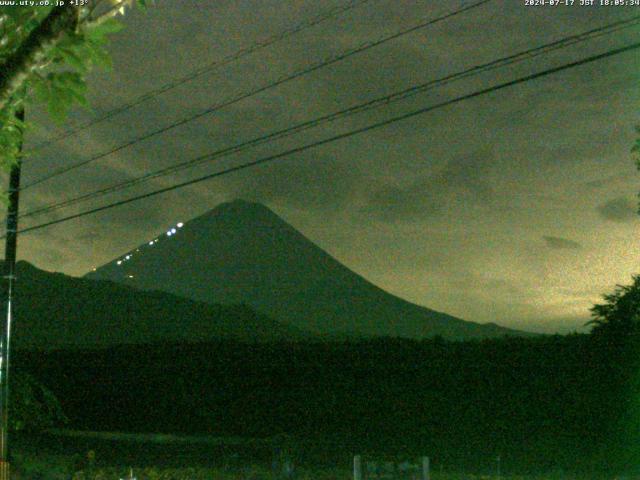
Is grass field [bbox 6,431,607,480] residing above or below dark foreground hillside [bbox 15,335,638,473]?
below

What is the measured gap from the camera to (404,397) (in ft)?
69.6

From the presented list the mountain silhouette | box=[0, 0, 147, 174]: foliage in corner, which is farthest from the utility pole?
the mountain silhouette

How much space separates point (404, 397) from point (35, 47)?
61.6 feet

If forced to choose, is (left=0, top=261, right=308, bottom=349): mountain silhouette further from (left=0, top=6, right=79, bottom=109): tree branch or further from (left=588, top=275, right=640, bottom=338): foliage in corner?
(left=0, top=6, right=79, bottom=109): tree branch

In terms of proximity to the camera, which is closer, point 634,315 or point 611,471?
point 611,471

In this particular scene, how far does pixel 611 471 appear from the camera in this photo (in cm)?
1691

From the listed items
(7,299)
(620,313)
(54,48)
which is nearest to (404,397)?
(620,313)

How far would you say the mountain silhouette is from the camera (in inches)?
2359

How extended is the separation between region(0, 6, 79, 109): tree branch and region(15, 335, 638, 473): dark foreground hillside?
15.9 m

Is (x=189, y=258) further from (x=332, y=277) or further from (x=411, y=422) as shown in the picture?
(x=411, y=422)

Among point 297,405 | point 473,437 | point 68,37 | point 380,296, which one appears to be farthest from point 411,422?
point 380,296

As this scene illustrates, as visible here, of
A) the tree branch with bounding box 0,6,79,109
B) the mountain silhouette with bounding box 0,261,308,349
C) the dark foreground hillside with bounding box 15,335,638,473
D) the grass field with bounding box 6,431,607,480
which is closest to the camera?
the tree branch with bounding box 0,6,79,109

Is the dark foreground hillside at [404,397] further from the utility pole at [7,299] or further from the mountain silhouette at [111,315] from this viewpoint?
the mountain silhouette at [111,315]

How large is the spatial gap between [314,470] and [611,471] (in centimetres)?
628
